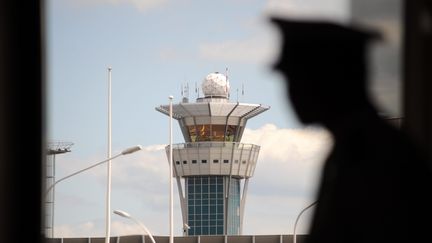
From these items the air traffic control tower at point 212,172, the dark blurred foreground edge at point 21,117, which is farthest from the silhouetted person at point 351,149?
the air traffic control tower at point 212,172

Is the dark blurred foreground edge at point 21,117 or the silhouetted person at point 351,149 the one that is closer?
the silhouetted person at point 351,149

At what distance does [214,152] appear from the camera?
12569cm

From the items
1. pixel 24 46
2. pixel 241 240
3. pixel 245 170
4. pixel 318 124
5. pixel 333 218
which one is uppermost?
pixel 24 46

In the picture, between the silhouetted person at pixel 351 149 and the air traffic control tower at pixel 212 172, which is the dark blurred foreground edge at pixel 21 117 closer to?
the silhouetted person at pixel 351 149

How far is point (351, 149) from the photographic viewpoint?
4.11 feet

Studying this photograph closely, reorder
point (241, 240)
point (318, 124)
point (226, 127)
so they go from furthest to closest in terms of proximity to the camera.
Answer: point (226, 127) → point (241, 240) → point (318, 124)

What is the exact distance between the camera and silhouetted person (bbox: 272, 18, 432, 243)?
1.19m

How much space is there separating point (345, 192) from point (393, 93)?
0.47 ft

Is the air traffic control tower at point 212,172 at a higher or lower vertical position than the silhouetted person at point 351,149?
lower

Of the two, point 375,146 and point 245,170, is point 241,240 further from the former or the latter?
point 245,170

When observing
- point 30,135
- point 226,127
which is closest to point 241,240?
point 30,135

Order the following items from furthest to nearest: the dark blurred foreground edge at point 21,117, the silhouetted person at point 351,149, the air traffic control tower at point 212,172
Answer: the air traffic control tower at point 212,172 → the dark blurred foreground edge at point 21,117 → the silhouetted person at point 351,149

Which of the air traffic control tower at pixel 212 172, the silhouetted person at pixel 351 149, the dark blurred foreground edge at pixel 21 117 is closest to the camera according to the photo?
the silhouetted person at pixel 351 149

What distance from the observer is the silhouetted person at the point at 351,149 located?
3.89ft
